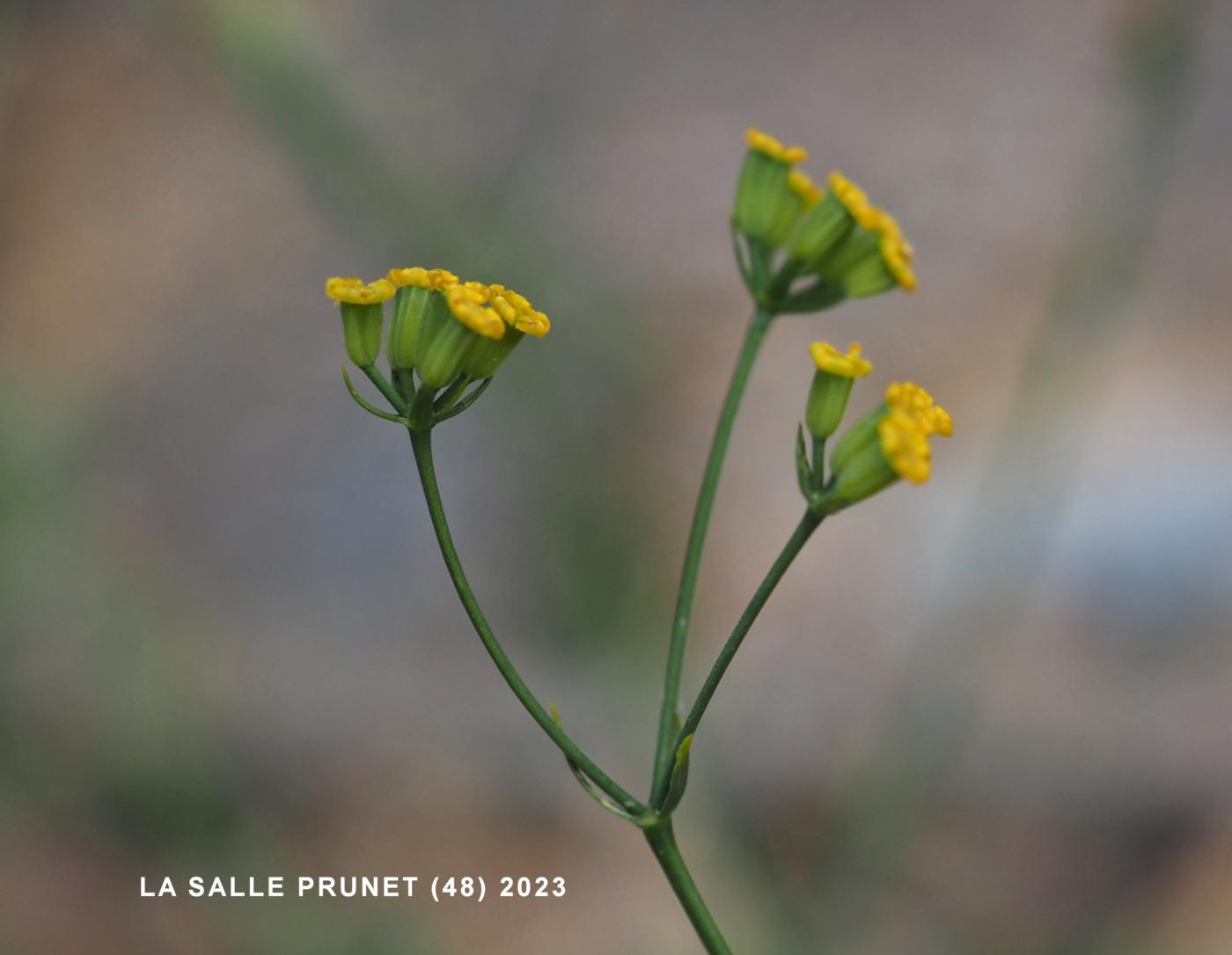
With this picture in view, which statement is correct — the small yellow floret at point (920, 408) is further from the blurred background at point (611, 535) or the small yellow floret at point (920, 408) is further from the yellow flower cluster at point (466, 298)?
the blurred background at point (611, 535)

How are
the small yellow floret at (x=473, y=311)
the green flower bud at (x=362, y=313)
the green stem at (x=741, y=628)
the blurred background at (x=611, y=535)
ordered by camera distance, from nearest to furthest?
the green stem at (x=741, y=628) → the small yellow floret at (x=473, y=311) → the green flower bud at (x=362, y=313) → the blurred background at (x=611, y=535)

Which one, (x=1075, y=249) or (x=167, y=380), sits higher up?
(x=1075, y=249)

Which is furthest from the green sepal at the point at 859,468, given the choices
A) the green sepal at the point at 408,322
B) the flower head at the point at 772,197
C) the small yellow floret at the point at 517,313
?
the green sepal at the point at 408,322

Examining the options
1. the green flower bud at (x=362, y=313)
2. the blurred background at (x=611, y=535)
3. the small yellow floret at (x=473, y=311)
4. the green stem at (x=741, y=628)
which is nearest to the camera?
the green stem at (x=741, y=628)

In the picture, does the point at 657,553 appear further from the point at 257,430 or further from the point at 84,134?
the point at 84,134

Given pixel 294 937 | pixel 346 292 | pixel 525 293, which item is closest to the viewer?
pixel 346 292

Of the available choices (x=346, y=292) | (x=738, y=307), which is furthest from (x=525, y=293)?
(x=346, y=292)
